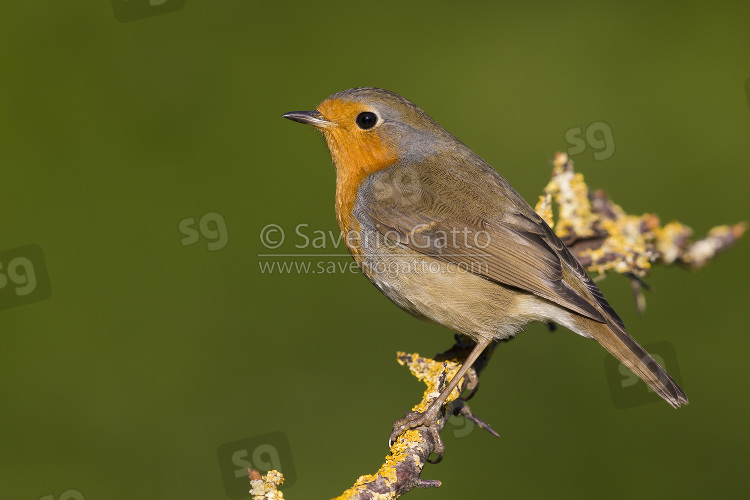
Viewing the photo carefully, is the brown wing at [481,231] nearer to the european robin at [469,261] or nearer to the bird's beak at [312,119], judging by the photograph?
the european robin at [469,261]

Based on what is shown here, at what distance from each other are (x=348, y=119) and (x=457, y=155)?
0.56 metres

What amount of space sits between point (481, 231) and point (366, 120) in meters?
0.83

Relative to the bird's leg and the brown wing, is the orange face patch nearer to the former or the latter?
→ the brown wing

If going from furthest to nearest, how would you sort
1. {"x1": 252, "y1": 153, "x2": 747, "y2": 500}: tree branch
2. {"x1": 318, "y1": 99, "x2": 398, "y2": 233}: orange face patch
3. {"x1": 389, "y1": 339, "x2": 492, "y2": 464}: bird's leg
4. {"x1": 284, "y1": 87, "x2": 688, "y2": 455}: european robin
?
{"x1": 318, "y1": 99, "x2": 398, "y2": 233}: orange face patch < {"x1": 252, "y1": 153, "x2": 747, "y2": 500}: tree branch < {"x1": 284, "y1": 87, "x2": 688, "y2": 455}: european robin < {"x1": 389, "y1": 339, "x2": 492, "y2": 464}: bird's leg

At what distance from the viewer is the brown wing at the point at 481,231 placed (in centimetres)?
296

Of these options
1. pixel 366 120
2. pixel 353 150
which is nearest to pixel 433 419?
pixel 353 150

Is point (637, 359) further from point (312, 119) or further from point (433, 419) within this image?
point (312, 119)

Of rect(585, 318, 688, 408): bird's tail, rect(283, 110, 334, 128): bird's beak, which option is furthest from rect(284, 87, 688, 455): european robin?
rect(283, 110, 334, 128): bird's beak

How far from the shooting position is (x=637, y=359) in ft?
9.43

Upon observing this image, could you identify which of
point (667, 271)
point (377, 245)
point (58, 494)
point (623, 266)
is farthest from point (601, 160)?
point (58, 494)

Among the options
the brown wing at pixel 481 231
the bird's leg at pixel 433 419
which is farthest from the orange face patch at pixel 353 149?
the bird's leg at pixel 433 419

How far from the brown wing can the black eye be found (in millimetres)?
318

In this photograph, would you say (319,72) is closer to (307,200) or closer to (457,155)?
→ (307,200)

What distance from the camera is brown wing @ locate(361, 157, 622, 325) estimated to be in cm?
296
